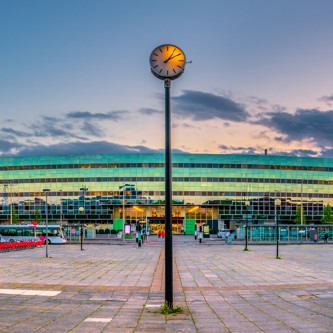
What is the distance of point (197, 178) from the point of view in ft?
366

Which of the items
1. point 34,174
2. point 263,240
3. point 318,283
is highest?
point 34,174

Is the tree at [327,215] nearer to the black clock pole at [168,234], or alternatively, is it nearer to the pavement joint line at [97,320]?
the black clock pole at [168,234]

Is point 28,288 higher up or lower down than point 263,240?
higher up

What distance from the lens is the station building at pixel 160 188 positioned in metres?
111

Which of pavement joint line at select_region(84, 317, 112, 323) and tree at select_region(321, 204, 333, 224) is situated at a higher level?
A: pavement joint line at select_region(84, 317, 112, 323)

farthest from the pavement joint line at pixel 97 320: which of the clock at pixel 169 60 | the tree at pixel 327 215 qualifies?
the tree at pixel 327 215

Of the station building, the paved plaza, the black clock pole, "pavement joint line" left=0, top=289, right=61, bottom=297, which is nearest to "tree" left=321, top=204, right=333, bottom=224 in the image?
the station building

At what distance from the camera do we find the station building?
111 meters

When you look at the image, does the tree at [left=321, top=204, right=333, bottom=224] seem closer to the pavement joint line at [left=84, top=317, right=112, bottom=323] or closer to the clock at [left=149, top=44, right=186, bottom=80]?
the clock at [left=149, top=44, right=186, bottom=80]

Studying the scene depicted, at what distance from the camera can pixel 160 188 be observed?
Answer: 109 meters

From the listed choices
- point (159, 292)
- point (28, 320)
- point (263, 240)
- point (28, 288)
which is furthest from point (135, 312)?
point (263, 240)

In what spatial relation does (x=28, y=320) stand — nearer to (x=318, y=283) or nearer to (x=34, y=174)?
(x=318, y=283)

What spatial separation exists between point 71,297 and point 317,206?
114055mm

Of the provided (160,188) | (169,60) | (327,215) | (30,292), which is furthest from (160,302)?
(327,215)
